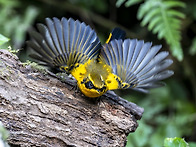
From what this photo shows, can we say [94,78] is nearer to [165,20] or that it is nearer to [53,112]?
[53,112]

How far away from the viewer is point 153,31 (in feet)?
12.1

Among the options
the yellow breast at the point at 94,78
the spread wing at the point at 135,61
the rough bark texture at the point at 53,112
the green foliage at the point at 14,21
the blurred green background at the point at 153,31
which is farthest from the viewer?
the green foliage at the point at 14,21

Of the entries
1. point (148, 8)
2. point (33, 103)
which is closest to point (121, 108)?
point (33, 103)

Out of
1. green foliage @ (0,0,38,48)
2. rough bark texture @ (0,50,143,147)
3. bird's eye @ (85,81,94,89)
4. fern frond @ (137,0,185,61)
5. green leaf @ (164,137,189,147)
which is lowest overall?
green leaf @ (164,137,189,147)

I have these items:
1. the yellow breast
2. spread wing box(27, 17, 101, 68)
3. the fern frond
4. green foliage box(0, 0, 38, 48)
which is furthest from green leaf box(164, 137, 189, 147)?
green foliage box(0, 0, 38, 48)

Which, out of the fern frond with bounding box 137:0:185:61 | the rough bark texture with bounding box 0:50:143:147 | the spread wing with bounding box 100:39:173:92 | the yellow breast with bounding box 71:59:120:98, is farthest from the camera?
the fern frond with bounding box 137:0:185:61

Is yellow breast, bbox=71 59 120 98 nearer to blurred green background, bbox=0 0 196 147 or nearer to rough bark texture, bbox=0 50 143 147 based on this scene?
rough bark texture, bbox=0 50 143 147

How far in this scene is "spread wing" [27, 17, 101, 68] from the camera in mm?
2295

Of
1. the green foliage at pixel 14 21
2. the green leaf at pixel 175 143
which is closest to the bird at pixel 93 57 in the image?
the green leaf at pixel 175 143

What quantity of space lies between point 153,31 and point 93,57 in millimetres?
1440

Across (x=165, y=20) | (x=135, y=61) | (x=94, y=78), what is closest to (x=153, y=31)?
(x=165, y=20)

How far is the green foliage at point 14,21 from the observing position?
3.92 m

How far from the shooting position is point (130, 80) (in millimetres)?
2523

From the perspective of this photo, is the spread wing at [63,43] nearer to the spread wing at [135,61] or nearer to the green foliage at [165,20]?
the spread wing at [135,61]
